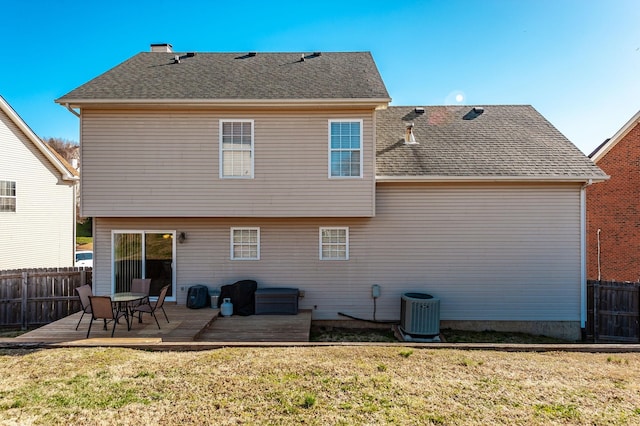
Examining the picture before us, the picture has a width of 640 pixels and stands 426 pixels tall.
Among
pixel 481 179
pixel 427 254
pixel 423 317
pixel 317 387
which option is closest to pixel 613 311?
pixel 481 179

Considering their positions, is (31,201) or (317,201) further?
(31,201)

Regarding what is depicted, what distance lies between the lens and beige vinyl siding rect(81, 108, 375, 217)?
27.5 ft

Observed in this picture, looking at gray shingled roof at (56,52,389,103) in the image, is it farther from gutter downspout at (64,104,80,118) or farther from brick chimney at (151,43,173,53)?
brick chimney at (151,43,173,53)

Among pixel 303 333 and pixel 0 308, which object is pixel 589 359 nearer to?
pixel 303 333

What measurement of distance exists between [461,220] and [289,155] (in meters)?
5.25

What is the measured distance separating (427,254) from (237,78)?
7.56m

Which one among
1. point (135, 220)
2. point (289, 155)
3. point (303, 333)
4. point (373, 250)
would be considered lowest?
point (303, 333)

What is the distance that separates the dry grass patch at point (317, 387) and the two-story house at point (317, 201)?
12.4 feet

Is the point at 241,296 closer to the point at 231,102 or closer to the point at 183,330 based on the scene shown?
the point at 183,330

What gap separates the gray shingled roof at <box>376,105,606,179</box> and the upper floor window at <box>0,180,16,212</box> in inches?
560

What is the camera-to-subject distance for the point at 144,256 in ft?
30.5

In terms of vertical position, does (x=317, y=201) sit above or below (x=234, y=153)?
below

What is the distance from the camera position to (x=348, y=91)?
332 inches

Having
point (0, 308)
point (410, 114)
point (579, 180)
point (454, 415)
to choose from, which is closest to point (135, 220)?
point (0, 308)
